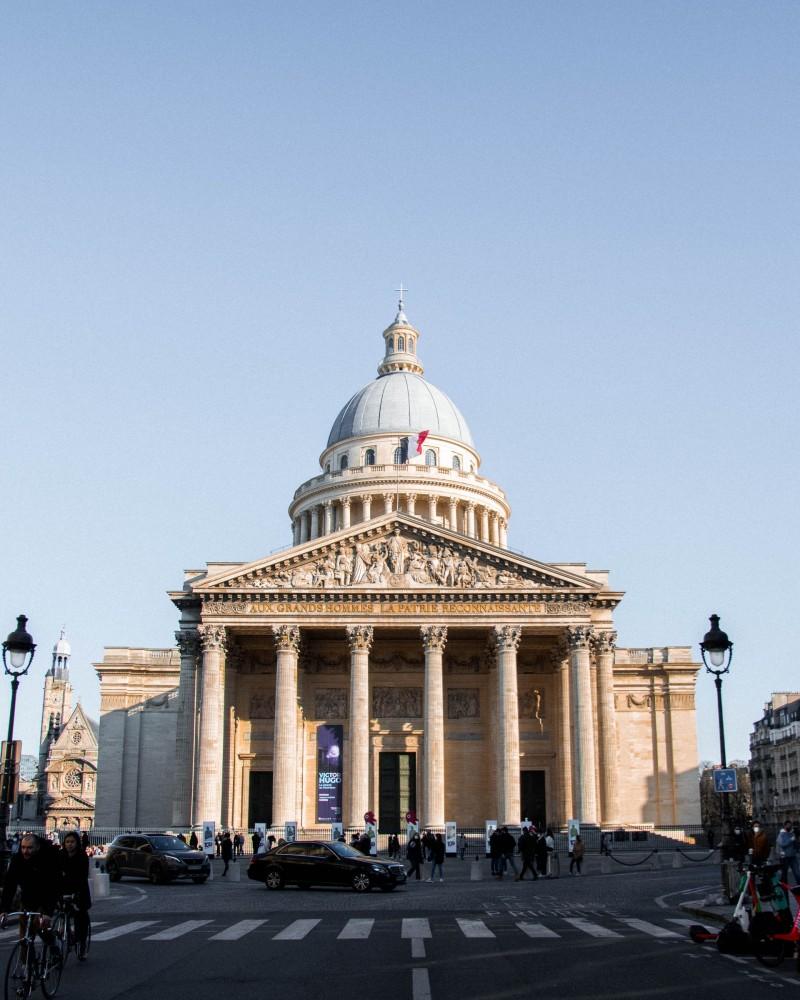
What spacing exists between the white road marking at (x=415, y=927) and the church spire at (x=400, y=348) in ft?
273

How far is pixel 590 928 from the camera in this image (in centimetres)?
2097

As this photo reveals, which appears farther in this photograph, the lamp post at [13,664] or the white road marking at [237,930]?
the lamp post at [13,664]

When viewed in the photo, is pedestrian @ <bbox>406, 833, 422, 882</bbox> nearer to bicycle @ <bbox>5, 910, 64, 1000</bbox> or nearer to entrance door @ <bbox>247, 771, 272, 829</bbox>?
entrance door @ <bbox>247, 771, 272, 829</bbox>

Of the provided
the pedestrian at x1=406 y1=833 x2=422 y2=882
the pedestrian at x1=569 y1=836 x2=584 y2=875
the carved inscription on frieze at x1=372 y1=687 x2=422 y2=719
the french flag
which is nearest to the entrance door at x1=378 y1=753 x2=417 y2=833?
the carved inscription on frieze at x1=372 y1=687 x2=422 y2=719

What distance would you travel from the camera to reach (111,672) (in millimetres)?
74375

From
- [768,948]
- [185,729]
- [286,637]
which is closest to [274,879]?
[768,948]

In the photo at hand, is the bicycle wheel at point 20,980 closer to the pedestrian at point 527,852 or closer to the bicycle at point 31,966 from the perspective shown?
the bicycle at point 31,966

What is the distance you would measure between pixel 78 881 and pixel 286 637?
45.3 metres

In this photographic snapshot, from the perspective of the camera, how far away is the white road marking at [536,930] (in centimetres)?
1973

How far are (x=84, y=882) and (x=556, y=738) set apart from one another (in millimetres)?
52888

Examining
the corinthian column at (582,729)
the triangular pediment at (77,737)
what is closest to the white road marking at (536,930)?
the corinthian column at (582,729)

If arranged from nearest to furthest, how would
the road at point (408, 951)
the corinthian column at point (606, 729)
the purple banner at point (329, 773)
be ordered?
the road at point (408, 951)
the corinthian column at point (606, 729)
the purple banner at point (329, 773)

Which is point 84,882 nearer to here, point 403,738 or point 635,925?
point 635,925

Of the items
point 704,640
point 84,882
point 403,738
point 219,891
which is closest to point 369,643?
point 403,738
